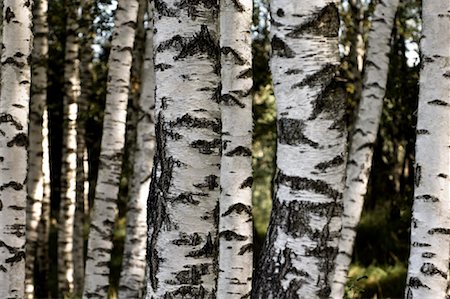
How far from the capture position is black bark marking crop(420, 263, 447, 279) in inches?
161

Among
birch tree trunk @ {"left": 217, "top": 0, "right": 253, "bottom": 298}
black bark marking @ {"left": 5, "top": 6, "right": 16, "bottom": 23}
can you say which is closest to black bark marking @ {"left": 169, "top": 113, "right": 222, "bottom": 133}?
birch tree trunk @ {"left": 217, "top": 0, "right": 253, "bottom": 298}

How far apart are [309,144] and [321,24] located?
386 millimetres

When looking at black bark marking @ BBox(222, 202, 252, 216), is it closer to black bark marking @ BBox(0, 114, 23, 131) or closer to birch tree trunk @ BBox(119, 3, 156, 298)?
black bark marking @ BBox(0, 114, 23, 131)

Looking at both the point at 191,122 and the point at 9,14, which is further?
the point at 9,14

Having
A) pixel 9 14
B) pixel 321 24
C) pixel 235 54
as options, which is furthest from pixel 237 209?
pixel 321 24

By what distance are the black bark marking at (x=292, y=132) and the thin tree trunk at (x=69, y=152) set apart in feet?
22.4

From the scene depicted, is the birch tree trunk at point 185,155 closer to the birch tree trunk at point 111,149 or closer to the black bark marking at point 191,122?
the black bark marking at point 191,122

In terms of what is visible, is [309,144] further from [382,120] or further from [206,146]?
[382,120]

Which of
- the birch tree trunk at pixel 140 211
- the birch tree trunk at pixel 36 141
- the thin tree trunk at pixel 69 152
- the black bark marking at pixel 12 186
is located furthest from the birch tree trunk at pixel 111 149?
the thin tree trunk at pixel 69 152

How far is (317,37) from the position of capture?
2252 mm

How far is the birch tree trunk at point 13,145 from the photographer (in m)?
4.64

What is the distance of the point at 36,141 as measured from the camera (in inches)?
364

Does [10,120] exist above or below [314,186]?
above

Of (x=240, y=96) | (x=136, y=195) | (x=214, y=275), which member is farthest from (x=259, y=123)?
(x=214, y=275)
